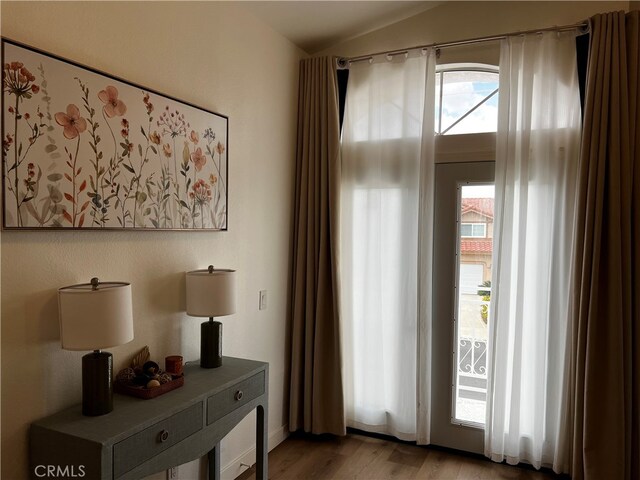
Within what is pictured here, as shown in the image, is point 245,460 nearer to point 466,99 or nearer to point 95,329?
point 95,329

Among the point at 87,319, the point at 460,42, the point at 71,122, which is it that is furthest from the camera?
the point at 460,42

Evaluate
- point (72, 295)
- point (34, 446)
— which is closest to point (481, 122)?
point (72, 295)

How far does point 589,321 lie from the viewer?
242 cm

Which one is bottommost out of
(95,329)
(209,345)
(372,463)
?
(372,463)

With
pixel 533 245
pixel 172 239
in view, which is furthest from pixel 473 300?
pixel 172 239

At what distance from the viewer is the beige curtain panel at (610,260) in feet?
7.86

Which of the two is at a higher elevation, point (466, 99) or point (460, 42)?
point (460, 42)

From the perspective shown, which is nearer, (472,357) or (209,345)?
(209,345)

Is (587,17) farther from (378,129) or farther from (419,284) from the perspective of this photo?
(419,284)

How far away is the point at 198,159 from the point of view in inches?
89.8

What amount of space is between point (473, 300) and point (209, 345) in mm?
1722

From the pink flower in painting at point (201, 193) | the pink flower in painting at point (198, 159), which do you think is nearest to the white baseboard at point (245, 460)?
the pink flower in painting at point (201, 193)

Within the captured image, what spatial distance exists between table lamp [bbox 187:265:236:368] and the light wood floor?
976mm

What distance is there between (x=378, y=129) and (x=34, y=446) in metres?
2.53
